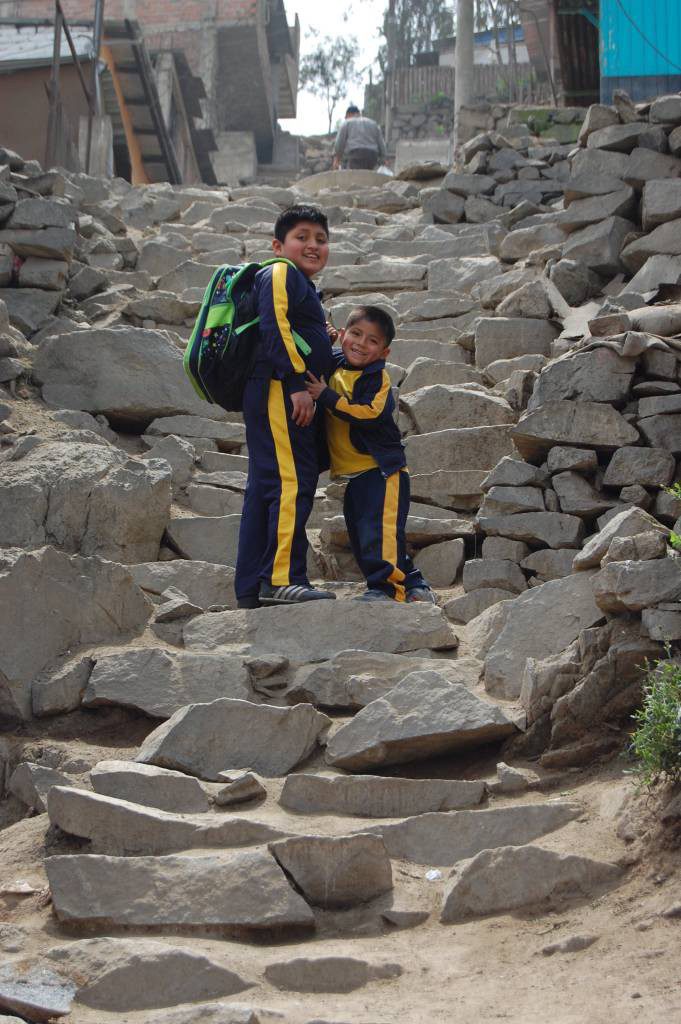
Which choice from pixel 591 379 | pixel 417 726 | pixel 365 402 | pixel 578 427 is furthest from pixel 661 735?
pixel 591 379

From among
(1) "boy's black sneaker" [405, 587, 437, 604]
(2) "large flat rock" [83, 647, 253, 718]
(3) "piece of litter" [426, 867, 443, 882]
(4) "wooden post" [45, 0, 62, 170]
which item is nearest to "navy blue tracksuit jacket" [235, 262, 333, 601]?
(1) "boy's black sneaker" [405, 587, 437, 604]

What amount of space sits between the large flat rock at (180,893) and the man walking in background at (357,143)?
45.3ft

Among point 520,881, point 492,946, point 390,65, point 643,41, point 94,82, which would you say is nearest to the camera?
point 492,946

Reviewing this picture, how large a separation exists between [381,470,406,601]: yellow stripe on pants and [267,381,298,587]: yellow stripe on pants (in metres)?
0.37

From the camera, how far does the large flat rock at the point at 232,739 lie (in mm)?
3793

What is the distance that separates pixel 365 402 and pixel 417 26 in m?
31.6

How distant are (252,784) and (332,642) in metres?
0.99

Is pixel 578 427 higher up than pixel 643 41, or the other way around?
pixel 643 41

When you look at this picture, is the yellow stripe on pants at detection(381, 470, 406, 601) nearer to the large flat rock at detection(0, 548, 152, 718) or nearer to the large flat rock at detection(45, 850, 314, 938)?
the large flat rock at detection(0, 548, 152, 718)

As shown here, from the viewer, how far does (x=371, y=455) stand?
16.6 ft

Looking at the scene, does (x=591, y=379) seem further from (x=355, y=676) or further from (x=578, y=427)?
(x=355, y=676)

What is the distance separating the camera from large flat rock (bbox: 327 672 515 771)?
12.3 ft

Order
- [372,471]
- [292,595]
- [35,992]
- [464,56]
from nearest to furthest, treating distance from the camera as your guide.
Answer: [35,992], [292,595], [372,471], [464,56]

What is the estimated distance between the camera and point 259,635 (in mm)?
4527
